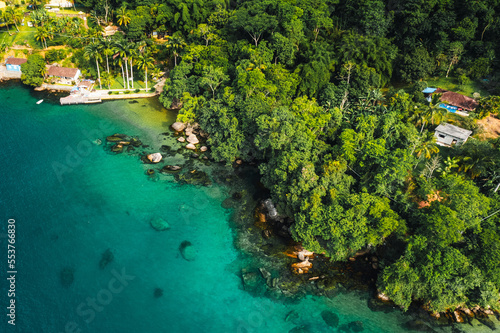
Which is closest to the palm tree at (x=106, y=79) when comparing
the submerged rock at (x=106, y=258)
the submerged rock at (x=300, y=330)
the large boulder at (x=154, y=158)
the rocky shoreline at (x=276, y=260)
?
the rocky shoreline at (x=276, y=260)

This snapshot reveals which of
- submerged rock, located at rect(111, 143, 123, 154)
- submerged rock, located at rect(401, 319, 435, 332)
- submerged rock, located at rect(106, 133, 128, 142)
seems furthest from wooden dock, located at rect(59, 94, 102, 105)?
submerged rock, located at rect(401, 319, 435, 332)

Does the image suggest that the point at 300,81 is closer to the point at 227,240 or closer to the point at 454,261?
the point at 227,240

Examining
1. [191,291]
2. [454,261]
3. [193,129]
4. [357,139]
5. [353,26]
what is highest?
[353,26]

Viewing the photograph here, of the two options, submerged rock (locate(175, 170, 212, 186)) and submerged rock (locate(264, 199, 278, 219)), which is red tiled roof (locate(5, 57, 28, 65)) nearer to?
submerged rock (locate(175, 170, 212, 186))

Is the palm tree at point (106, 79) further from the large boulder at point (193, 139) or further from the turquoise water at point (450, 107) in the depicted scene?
the turquoise water at point (450, 107)

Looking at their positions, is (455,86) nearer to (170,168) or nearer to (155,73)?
(170,168)

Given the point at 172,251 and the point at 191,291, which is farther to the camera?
the point at 172,251

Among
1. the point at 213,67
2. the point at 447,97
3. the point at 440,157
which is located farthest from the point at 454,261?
the point at 213,67
